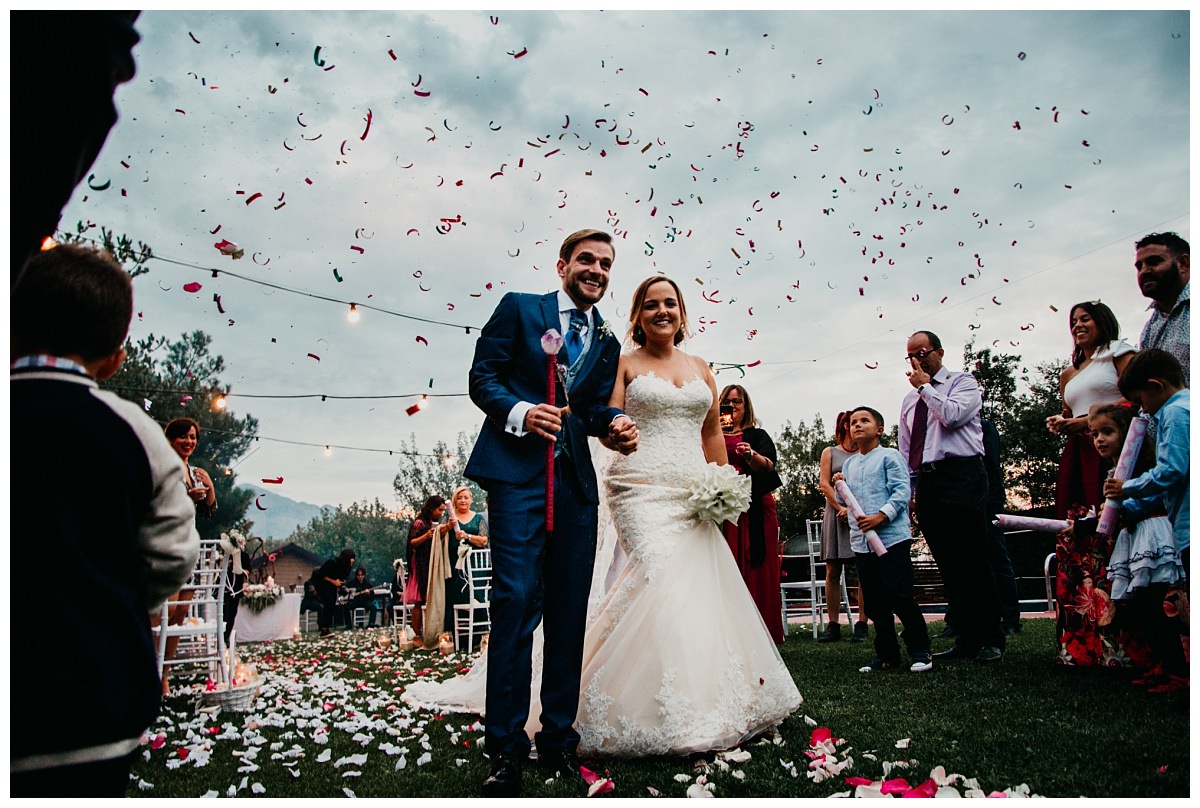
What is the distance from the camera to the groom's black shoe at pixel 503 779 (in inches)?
92.0

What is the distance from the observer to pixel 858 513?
519 cm

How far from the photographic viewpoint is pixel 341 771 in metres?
2.83

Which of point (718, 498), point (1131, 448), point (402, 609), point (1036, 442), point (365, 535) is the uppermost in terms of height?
point (1036, 442)

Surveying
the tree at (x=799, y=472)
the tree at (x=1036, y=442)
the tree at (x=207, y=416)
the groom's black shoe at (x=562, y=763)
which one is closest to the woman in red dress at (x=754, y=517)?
the groom's black shoe at (x=562, y=763)

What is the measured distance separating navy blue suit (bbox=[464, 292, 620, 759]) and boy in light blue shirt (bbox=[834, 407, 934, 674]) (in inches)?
107

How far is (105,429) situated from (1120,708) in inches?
152

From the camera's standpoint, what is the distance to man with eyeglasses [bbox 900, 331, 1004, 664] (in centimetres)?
507

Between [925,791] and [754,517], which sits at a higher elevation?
[754,517]

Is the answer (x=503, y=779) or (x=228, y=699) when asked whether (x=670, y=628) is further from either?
(x=228, y=699)

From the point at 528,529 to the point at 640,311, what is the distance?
1454 millimetres

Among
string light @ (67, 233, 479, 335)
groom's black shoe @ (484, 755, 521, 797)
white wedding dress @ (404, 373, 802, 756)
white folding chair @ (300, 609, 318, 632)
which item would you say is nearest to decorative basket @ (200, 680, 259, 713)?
white wedding dress @ (404, 373, 802, 756)

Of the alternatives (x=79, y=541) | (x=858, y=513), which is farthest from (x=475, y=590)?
(x=79, y=541)
